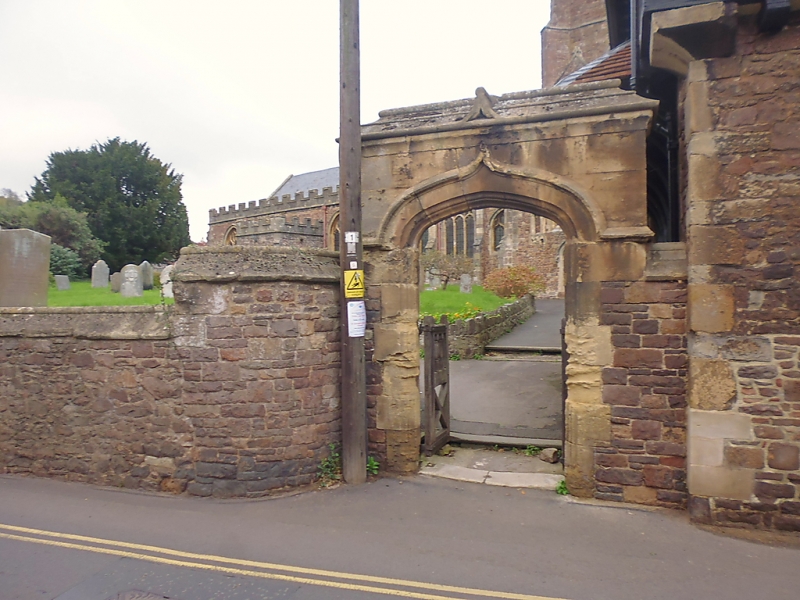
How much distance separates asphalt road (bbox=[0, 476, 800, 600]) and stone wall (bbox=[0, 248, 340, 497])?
0.38m

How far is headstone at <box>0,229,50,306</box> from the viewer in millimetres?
7773

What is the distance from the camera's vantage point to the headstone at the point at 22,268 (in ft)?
25.5

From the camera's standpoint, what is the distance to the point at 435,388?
757 cm

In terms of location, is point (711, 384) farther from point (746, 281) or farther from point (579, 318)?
point (579, 318)

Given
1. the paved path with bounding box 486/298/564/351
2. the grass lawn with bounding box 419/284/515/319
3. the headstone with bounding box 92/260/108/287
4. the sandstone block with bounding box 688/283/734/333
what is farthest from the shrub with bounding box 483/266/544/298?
the sandstone block with bounding box 688/283/734/333

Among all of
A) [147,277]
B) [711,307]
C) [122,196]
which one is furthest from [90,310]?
[122,196]

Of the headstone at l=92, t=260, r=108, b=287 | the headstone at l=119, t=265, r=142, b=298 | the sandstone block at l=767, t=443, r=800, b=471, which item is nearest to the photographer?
the sandstone block at l=767, t=443, r=800, b=471

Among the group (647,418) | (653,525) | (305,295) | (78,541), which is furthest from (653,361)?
(78,541)

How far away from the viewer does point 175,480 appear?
5984mm

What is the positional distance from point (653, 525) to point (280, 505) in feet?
12.3

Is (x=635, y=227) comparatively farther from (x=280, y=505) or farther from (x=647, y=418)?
(x=280, y=505)

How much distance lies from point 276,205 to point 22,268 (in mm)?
32699

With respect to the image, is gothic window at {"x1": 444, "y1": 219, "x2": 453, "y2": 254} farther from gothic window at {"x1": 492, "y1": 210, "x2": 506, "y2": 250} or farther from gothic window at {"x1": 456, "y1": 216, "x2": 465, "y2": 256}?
gothic window at {"x1": 492, "y1": 210, "x2": 506, "y2": 250}

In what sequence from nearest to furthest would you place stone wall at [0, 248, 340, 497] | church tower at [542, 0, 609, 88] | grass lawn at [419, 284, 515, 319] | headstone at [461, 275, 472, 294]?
stone wall at [0, 248, 340, 497] → grass lawn at [419, 284, 515, 319] → headstone at [461, 275, 472, 294] → church tower at [542, 0, 609, 88]
